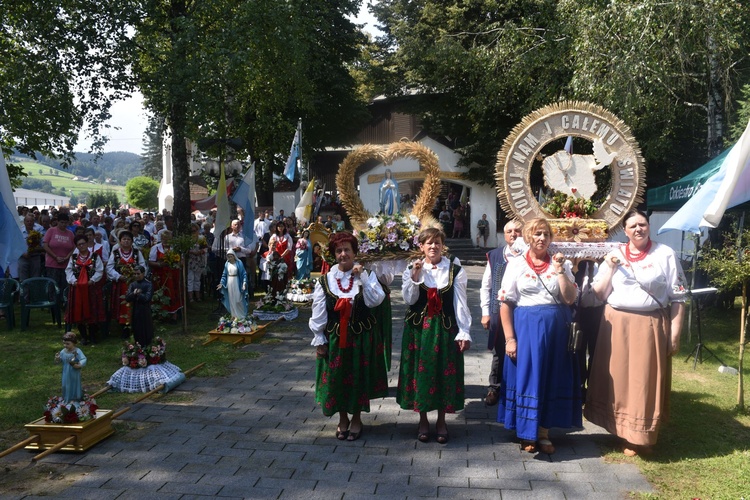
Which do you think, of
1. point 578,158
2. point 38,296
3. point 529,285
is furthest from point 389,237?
point 38,296

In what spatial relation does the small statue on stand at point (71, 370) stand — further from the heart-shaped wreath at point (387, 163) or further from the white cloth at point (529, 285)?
the white cloth at point (529, 285)

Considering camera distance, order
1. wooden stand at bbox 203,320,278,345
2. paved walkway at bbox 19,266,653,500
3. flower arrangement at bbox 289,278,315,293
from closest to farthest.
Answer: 1. paved walkway at bbox 19,266,653,500
2. wooden stand at bbox 203,320,278,345
3. flower arrangement at bbox 289,278,315,293

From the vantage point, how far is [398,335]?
1043cm

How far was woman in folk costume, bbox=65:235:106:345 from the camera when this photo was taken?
9602 millimetres

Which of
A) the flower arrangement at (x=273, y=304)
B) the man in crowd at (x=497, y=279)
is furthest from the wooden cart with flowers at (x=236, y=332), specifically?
the man in crowd at (x=497, y=279)

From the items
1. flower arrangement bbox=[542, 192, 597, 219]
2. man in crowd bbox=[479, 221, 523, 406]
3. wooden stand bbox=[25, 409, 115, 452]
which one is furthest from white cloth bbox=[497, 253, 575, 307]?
wooden stand bbox=[25, 409, 115, 452]

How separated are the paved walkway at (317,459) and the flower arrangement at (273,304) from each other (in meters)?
4.97

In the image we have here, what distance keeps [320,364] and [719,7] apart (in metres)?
10.2

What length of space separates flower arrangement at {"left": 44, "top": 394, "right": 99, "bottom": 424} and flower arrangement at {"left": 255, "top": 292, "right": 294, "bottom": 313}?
6382mm

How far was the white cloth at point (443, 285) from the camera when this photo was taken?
5.43m

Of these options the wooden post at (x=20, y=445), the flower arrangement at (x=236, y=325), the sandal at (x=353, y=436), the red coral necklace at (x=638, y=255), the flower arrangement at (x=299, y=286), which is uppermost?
the red coral necklace at (x=638, y=255)

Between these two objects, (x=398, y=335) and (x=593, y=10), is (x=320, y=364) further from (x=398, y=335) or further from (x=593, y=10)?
(x=593, y=10)

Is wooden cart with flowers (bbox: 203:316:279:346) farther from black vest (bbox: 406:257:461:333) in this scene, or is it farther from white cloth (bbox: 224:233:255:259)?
black vest (bbox: 406:257:461:333)

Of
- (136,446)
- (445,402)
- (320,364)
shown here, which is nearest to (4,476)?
(136,446)
